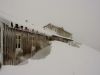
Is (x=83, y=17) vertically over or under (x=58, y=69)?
over

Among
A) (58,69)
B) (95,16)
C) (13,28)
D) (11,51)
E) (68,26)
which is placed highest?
(95,16)

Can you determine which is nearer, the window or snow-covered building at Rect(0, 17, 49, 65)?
snow-covered building at Rect(0, 17, 49, 65)

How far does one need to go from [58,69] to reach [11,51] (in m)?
3.68

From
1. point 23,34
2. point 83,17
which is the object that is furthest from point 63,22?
point 23,34

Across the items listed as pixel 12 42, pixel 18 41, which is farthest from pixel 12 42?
pixel 18 41

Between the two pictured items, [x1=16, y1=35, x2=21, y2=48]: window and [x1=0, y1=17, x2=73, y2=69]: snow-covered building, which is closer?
[x1=0, y1=17, x2=73, y2=69]: snow-covered building

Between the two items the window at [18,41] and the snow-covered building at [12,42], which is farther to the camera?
the window at [18,41]

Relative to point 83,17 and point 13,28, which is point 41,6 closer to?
point 83,17

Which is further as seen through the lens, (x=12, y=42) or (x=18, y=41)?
(x=18, y=41)

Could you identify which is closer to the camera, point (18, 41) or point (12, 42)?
point (12, 42)

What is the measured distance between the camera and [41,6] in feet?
244

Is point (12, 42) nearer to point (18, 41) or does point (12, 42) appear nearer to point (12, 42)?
point (12, 42)

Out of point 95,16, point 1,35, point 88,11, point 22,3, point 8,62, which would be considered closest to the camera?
point 1,35

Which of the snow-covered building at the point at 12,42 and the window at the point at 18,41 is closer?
the snow-covered building at the point at 12,42
